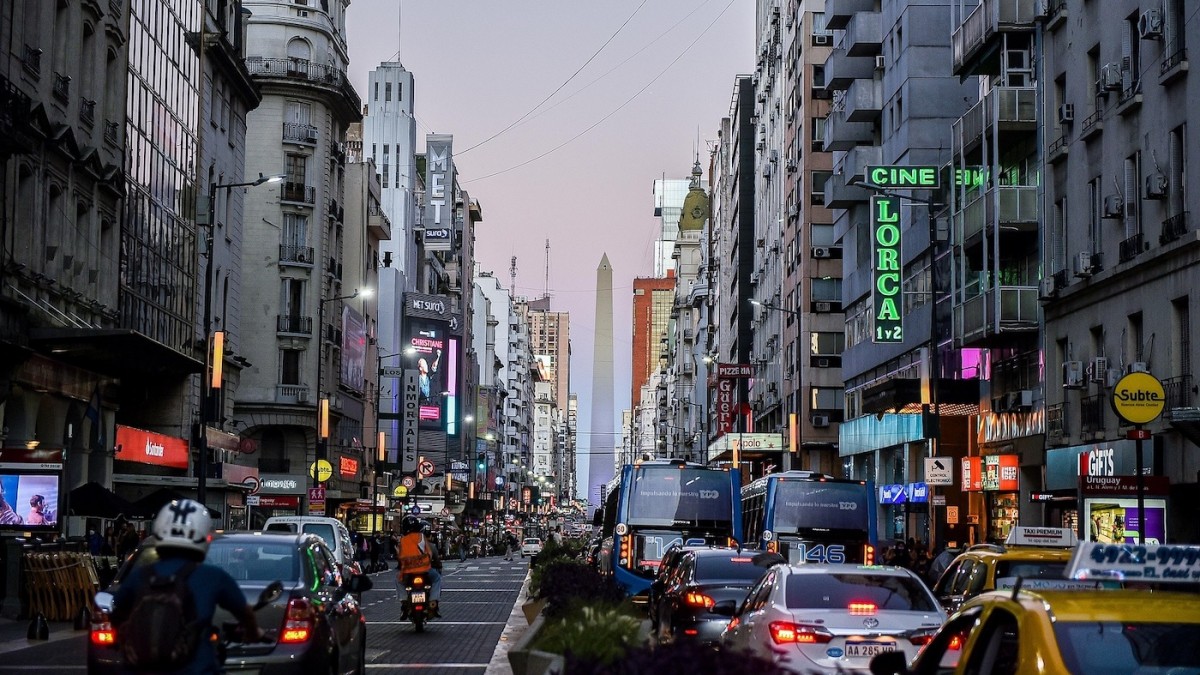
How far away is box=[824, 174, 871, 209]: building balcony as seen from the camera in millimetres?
63625

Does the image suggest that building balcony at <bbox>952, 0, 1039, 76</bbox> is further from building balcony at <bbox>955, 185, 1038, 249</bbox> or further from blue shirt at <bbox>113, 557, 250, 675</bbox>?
A: blue shirt at <bbox>113, 557, 250, 675</bbox>

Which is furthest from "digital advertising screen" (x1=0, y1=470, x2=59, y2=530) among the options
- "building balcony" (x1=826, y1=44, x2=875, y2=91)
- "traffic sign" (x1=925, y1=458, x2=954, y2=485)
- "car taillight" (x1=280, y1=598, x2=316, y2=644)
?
"building balcony" (x1=826, y1=44, x2=875, y2=91)

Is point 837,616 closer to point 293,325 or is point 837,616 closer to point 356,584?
point 356,584

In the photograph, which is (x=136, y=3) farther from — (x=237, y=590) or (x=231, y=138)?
(x=237, y=590)

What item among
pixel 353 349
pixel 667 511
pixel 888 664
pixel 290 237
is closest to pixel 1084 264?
pixel 667 511

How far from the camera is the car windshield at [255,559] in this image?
15.1m

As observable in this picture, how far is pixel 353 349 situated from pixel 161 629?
3242 inches

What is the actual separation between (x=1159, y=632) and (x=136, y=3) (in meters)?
44.9

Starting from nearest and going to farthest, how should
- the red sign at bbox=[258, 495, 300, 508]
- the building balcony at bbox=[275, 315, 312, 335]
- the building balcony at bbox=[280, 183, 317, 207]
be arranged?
the red sign at bbox=[258, 495, 300, 508], the building balcony at bbox=[275, 315, 312, 335], the building balcony at bbox=[280, 183, 317, 207]

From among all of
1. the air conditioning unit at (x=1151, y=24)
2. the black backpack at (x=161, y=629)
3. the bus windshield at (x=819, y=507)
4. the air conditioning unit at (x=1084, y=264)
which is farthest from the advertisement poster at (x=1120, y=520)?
the black backpack at (x=161, y=629)

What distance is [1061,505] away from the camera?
128 ft

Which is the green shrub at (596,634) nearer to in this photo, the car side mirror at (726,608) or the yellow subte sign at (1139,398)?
the car side mirror at (726,608)

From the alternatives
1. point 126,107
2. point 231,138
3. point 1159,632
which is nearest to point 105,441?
point 126,107

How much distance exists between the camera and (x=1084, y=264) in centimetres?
3634
